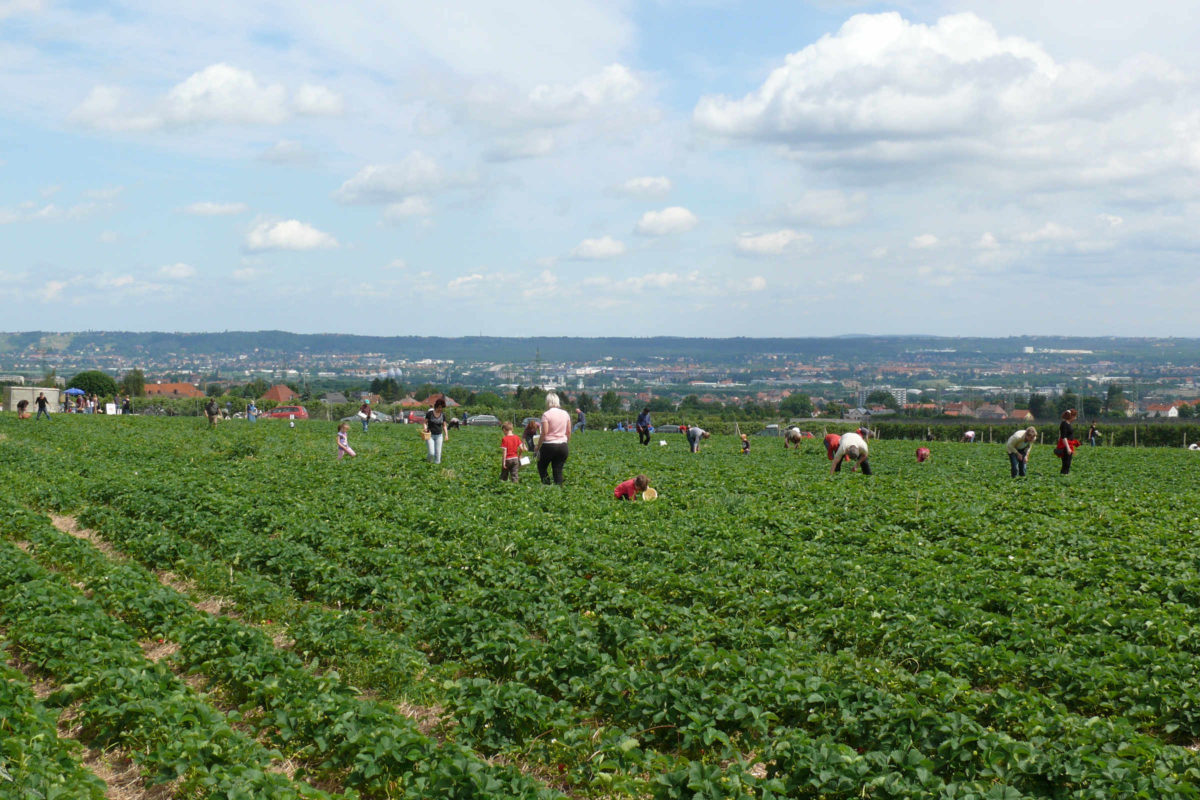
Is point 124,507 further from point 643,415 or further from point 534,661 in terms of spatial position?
point 643,415

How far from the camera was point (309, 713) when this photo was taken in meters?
6.67

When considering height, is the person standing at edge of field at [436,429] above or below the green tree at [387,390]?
above

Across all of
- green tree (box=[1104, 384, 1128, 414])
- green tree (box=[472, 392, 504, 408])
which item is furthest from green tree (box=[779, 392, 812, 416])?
green tree (box=[1104, 384, 1128, 414])

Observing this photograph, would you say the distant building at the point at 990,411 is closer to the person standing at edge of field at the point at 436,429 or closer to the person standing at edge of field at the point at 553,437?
the person standing at edge of field at the point at 436,429

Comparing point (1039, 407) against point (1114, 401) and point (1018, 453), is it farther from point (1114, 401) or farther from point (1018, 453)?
point (1018, 453)

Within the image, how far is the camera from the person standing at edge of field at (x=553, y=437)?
18156 mm

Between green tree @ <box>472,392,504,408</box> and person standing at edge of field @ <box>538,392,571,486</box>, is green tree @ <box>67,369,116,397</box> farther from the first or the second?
person standing at edge of field @ <box>538,392,571,486</box>

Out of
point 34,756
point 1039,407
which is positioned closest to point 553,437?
point 34,756

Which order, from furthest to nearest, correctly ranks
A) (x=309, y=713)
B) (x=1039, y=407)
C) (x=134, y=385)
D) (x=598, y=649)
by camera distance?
(x=1039, y=407), (x=134, y=385), (x=598, y=649), (x=309, y=713)

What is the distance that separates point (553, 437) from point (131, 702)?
12.0 m

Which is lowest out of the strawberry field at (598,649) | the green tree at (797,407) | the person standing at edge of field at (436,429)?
the green tree at (797,407)

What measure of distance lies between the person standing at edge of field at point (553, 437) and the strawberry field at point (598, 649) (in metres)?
1.56

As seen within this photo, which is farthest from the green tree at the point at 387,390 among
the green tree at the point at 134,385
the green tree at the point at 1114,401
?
the green tree at the point at 1114,401

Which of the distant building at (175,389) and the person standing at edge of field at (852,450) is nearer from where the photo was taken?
the person standing at edge of field at (852,450)
